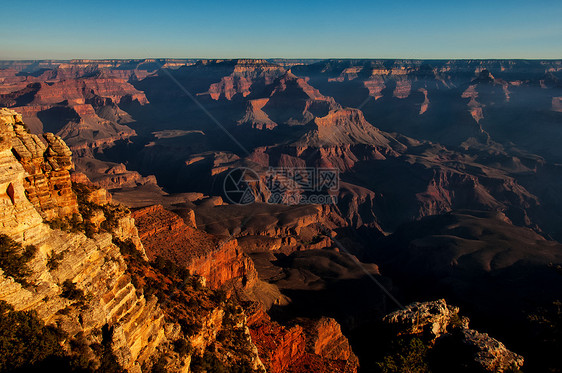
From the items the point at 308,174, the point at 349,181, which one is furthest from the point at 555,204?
the point at 308,174

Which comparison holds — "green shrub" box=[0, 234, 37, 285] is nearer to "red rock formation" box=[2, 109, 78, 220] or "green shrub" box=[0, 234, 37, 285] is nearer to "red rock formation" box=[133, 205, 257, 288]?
"red rock formation" box=[2, 109, 78, 220]

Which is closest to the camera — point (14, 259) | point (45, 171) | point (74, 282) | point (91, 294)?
point (14, 259)

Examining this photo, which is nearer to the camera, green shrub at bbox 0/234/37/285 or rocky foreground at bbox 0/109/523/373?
green shrub at bbox 0/234/37/285

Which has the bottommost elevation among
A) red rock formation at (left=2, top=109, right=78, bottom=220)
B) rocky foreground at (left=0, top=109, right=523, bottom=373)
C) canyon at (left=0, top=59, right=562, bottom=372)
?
canyon at (left=0, top=59, right=562, bottom=372)

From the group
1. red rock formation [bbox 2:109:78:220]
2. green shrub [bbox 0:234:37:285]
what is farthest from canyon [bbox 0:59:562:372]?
→ green shrub [bbox 0:234:37:285]

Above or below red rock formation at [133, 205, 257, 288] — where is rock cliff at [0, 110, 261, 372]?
above

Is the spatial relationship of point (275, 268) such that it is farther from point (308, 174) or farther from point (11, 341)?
point (308, 174)

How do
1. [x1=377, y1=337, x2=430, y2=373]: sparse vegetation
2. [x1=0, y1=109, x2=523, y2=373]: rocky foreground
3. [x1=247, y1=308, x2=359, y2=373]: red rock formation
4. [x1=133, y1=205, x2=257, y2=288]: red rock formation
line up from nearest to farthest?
[x1=0, y1=109, x2=523, y2=373]: rocky foreground, [x1=247, y1=308, x2=359, y2=373]: red rock formation, [x1=377, y1=337, x2=430, y2=373]: sparse vegetation, [x1=133, y1=205, x2=257, y2=288]: red rock formation

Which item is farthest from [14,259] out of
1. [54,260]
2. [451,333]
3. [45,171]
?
[451,333]

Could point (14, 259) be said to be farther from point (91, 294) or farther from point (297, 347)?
point (297, 347)
